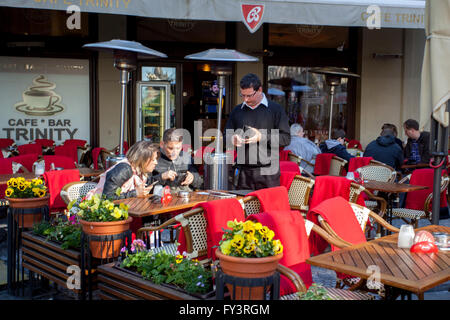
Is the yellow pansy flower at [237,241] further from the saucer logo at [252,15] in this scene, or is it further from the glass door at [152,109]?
the glass door at [152,109]

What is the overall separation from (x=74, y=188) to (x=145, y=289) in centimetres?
250

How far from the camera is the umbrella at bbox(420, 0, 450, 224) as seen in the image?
351 cm

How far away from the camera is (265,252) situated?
93.8 inches

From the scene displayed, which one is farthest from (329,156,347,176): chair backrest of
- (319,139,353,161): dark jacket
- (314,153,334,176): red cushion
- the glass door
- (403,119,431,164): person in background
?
the glass door

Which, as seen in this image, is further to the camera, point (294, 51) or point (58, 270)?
point (294, 51)

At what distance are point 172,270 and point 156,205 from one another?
142 cm

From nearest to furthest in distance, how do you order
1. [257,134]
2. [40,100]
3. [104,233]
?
[104,233]
[257,134]
[40,100]

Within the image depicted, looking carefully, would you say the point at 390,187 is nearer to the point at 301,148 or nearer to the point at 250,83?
the point at 250,83

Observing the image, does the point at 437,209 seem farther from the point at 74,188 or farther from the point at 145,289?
the point at 74,188

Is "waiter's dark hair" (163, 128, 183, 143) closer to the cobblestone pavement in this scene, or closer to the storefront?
the cobblestone pavement

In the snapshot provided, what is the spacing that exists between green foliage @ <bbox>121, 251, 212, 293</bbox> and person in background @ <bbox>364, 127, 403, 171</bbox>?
4.98m

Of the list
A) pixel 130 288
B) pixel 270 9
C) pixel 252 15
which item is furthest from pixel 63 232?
pixel 270 9

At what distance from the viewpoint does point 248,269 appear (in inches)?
91.3
